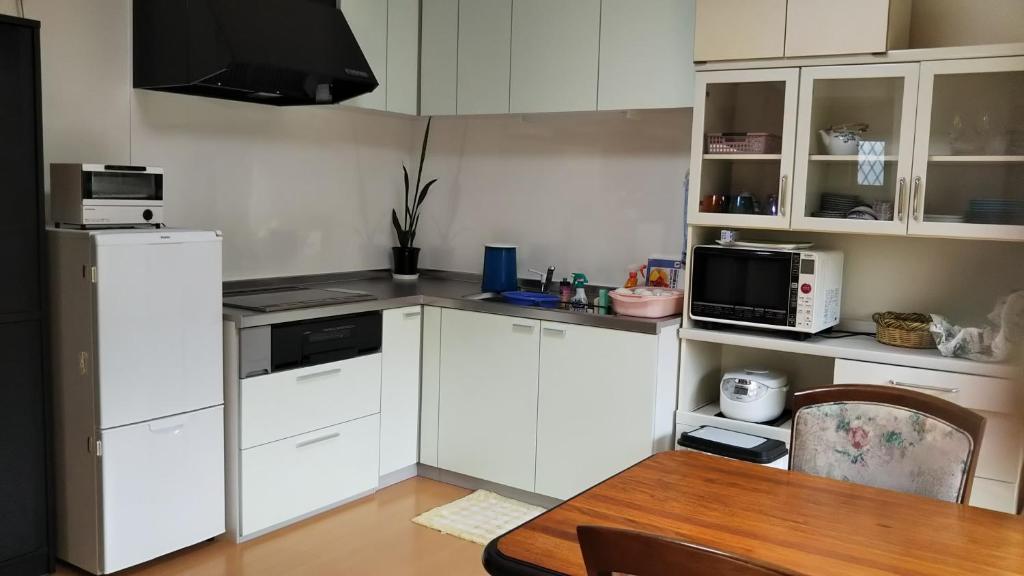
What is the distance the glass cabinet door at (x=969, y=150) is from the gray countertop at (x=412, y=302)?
103 cm

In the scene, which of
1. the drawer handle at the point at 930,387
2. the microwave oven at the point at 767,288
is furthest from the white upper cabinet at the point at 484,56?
the drawer handle at the point at 930,387

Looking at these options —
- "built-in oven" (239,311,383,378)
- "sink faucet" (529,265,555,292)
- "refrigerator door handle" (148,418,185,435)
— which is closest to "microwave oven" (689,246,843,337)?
"sink faucet" (529,265,555,292)

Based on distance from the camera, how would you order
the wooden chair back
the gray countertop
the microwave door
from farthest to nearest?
the gray countertop, the microwave door, the wooden chair back

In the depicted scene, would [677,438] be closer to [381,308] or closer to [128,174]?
[381,308]

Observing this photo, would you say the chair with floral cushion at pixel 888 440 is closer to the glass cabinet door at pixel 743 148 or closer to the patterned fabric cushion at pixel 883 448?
the patterned fabric cushion at pixel 883 448

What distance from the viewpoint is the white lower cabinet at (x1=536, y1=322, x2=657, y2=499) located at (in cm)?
326

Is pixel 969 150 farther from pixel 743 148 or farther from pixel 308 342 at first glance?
pixel 308 342

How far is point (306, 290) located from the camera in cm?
373

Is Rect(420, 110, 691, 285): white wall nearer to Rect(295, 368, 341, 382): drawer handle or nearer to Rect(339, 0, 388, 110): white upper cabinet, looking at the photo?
Rect(339, 0, 388, 110): white upper cabinet

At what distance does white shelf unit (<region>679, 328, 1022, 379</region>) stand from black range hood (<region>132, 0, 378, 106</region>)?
174 centimetres

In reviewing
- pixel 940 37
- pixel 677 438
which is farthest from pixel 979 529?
pixel 940 37

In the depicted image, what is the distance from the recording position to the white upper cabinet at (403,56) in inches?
156

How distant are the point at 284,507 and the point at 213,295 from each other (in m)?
0.88

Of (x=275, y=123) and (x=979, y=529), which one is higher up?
(x=275, y=123)
